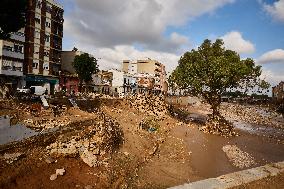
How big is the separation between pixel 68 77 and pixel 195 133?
154 ft

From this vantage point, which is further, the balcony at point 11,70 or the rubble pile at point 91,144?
the balcony at point 11,70

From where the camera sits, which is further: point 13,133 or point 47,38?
point 47,38

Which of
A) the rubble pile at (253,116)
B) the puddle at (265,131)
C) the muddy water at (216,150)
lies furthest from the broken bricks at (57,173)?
the rubble pile at (253,116)

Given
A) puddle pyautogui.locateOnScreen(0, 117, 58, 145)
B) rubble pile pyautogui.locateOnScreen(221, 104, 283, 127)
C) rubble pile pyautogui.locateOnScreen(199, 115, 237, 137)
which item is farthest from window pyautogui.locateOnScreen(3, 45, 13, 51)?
rubble pile pyautogui.locateOnScreen(221, 104, 283, 127)

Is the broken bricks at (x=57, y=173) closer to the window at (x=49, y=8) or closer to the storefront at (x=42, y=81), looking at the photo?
the storefront at (x=42, y=81)

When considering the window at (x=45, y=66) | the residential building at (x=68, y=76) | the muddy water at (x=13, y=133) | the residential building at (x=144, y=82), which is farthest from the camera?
the residential building at (x=144, y=82)

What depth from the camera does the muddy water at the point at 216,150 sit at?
19.6m

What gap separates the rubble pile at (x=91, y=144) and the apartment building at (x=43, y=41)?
4186cm

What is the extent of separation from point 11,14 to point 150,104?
2123cm

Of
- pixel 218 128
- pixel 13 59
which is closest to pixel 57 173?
pixel 218 128

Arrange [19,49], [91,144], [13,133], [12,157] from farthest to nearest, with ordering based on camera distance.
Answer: [19,49], [13,133], [91,144], [12,157]

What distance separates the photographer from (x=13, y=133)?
707 inches

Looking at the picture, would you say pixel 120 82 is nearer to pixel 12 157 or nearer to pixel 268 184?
pixel 12 157

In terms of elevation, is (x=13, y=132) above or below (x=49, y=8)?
below
